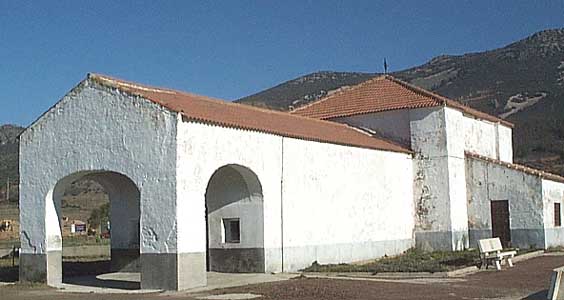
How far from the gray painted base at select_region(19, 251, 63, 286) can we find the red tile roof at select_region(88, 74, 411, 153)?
4.99 metres

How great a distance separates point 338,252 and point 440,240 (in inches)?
261

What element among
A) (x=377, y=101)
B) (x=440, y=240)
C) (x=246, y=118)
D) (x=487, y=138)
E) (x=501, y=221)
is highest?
(x=377, y=101)

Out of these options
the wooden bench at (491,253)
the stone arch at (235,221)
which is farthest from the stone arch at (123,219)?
the wooden bench at (491,253)

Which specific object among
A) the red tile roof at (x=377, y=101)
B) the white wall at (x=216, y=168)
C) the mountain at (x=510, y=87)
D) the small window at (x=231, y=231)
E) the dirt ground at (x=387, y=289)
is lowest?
the dirt ground at (x=387, y=289)

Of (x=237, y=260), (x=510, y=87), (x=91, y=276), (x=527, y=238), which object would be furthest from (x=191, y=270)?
(x=510, y=87)

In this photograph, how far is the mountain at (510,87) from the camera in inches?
2680

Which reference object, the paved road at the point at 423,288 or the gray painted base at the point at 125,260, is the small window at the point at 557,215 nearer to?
the paved road at the point at 423,288

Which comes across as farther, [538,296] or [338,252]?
[338,252]

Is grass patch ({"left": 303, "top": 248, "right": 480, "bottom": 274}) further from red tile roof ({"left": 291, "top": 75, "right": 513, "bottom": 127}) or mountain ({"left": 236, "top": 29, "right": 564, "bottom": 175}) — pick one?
mountain ({"left": 236, "top": 29, "right": 564, "bottom": 175})

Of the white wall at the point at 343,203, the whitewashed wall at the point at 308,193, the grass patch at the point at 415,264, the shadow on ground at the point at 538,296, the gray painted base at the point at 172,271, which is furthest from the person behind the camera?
the white wall at the point at 343,203

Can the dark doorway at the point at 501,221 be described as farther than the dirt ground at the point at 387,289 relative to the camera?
Yes

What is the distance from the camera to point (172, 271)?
18500mm

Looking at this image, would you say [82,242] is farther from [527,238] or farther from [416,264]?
[416,264]

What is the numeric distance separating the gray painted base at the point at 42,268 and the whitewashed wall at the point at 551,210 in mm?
18378
